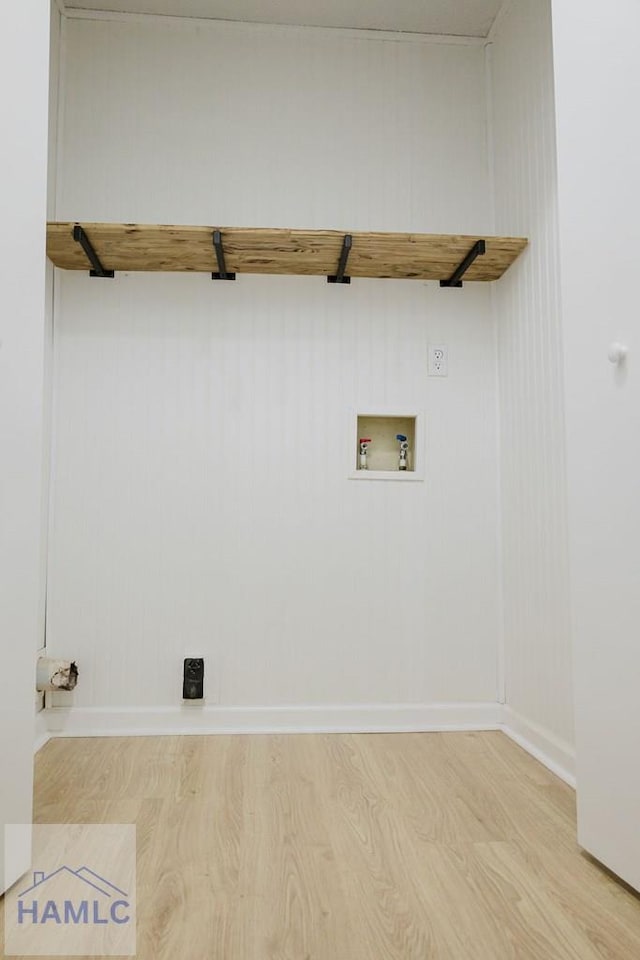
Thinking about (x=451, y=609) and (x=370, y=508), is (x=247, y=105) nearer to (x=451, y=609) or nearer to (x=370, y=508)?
(x=370, y=508)

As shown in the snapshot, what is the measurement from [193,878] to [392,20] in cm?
315

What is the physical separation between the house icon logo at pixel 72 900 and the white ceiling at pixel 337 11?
3064 mm

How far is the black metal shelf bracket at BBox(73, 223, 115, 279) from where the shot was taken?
86.6 inches

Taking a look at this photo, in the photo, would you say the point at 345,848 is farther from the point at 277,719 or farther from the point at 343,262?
the point at 343,262

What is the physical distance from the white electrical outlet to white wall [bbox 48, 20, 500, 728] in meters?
0.03

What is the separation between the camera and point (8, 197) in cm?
138

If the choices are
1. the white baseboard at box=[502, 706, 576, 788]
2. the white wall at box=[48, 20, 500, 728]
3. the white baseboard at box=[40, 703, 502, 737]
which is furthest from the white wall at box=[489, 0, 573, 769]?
the white baseboard at box=[40, 703, 502, 737]

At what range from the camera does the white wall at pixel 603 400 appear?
4.46 ft

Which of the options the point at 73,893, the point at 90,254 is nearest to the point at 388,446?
the point at 90,254

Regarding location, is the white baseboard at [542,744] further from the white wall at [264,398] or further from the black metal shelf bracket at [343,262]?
the black metal shelf bracket at [343,262]

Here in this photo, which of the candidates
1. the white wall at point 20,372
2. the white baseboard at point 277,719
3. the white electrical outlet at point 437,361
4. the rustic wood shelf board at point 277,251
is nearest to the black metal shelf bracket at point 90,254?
the rustic wood shelf board at point 277,251

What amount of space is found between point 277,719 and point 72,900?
3.85 ft

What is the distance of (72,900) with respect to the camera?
1361 mm

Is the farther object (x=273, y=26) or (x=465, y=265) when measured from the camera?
(x=273, y=26)
